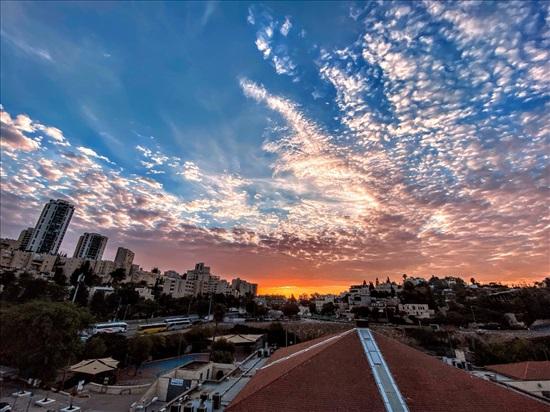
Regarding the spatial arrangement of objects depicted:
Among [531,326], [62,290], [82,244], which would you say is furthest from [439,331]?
[82,244]

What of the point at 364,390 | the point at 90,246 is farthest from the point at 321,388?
Result: the point at 90,246

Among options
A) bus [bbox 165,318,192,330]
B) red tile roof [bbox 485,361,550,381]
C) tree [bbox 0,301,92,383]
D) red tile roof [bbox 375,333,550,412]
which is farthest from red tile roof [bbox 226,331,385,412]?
bus [bbox 165,318,192,330]

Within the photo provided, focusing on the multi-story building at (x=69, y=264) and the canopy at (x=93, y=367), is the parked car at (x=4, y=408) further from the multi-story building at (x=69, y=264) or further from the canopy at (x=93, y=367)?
the multi-story building at (x=69, y=264)

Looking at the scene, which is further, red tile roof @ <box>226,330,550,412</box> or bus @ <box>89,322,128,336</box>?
bus @ <box>89,322,128,336</box>

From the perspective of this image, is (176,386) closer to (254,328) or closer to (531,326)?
(254,328)

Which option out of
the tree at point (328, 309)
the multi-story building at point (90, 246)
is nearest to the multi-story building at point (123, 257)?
the multi-story building at point (90, 246)

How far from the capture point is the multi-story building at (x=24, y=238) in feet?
372

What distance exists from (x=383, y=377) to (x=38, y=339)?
30.8 metres

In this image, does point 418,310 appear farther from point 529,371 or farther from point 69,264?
point 69,264

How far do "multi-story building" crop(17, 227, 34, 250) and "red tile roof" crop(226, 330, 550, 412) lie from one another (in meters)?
144

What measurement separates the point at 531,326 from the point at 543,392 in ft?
226

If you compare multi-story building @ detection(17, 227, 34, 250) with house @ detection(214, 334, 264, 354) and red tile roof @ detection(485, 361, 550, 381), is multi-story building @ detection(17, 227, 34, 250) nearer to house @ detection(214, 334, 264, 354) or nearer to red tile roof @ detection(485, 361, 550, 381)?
house @ detection(214, 334, 264, 354)

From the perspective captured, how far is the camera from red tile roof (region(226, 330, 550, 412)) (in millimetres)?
8109

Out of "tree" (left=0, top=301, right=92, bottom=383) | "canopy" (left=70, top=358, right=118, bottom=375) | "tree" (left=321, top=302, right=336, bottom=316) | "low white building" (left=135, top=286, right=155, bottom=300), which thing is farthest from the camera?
"tree" (left=321, top=302, right=336, bottom=316)
